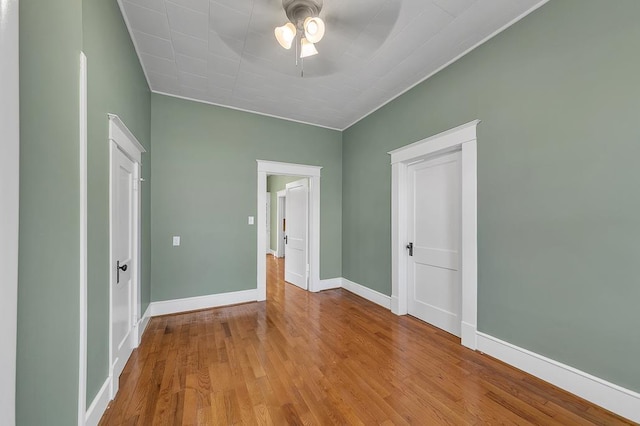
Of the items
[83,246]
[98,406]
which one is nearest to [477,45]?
[83,246]

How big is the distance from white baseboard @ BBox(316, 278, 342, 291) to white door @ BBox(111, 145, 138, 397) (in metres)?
2.71

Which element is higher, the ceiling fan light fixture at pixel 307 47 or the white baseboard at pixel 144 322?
the ceiling fan light fixture at pixel 307 47

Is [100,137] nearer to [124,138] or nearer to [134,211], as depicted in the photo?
[124,138]

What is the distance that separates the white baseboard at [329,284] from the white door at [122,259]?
2713mm

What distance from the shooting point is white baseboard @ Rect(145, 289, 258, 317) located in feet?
11.0

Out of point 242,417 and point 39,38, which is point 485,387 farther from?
point 39,38

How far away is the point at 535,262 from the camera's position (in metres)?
2.07

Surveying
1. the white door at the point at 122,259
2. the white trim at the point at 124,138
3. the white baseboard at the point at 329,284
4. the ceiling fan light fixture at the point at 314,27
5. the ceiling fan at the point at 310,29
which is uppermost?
the ceiling fan at the point at 310,29

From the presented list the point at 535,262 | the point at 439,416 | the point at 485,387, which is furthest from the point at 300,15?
the point at 485,387

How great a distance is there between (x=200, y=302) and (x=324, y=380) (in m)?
2.32

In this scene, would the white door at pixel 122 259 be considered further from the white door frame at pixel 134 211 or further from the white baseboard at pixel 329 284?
the white baseboard at pixel 329 284

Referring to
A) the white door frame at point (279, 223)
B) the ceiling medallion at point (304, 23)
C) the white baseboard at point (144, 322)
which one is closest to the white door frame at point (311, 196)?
the white baseboard at point (144, 322)

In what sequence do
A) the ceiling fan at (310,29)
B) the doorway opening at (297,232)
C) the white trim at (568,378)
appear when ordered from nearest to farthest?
the white trim at (568,378) < the ceiling fan at (310,29) < the doorway opening at (297,232)

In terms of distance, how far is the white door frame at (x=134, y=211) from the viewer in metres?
1.84
